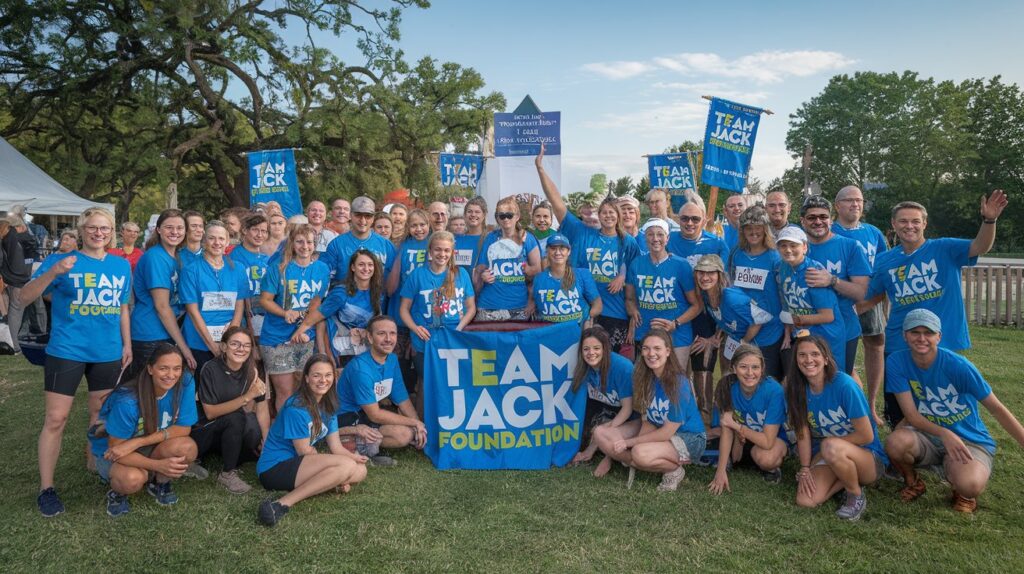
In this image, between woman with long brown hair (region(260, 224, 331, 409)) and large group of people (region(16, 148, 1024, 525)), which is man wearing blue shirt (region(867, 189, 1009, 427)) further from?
woman with long brown hair (region(260, 224, 331, 409))

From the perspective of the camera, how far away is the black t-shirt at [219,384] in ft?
14.7

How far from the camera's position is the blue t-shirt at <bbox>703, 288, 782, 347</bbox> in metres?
4.86

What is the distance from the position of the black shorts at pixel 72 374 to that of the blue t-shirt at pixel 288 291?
1.10 metres

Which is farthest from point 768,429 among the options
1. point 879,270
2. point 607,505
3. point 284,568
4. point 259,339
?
point 259,339

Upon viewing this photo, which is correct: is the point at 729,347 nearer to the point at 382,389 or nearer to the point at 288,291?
the point at 382,389

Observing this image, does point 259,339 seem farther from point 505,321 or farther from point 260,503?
point 505,321

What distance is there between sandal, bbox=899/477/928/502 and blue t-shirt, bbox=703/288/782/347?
129 centimetres

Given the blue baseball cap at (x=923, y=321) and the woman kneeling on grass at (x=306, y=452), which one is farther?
the woman kneeling on grass at (x=306, y=452)

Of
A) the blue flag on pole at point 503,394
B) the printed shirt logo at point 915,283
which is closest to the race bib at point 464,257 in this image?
the blue flag on pole at point 503,394

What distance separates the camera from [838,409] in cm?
406

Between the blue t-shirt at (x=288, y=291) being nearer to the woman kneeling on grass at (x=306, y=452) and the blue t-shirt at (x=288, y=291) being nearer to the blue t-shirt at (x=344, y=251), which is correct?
the blue t-shirt at (x=344, y=251)

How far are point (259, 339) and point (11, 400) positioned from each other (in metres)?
3.62

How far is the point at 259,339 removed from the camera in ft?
17.5

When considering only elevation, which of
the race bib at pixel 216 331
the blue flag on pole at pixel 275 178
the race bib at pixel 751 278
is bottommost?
the race bib at pixel 216 331
